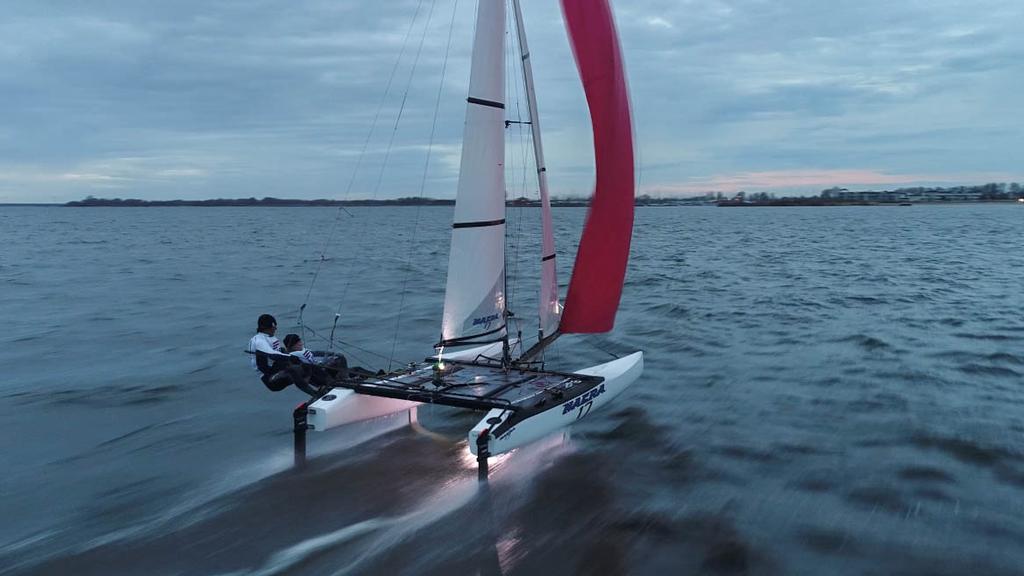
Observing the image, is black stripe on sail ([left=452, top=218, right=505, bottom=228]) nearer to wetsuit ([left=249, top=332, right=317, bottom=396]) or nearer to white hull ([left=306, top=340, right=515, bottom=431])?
white hull ([left=306, top=340, right=515, bottom=431])

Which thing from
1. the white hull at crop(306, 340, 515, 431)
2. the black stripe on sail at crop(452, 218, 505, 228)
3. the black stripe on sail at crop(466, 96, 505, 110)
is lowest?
the white hull at crop(306, 340, 515, 431)

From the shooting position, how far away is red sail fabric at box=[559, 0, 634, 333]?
8.53 meters

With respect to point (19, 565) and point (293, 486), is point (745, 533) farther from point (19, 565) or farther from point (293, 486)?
point (19, 565)

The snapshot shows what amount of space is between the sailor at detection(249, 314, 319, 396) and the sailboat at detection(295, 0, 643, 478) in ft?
2.09

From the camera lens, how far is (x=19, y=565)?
5918 millimetres

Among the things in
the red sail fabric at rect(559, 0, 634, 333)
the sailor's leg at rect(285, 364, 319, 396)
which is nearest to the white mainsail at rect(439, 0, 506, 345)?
the red sail fabric at rect(559, 0, 634, 333)

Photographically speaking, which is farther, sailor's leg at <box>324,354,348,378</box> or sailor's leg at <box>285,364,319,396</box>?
sailor's leg at <box>324,354,348,378</box>

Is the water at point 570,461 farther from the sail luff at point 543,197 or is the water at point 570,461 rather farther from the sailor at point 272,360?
the sail luff at point 543,197

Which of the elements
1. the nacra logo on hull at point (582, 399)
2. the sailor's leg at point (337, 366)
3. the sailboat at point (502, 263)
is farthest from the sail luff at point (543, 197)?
the sailor's leg at point (337, 366)

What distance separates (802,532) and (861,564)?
0.66 metres

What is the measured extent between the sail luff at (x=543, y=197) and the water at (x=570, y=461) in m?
1.79

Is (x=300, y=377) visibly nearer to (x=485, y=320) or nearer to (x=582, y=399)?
(x=485, y=320)

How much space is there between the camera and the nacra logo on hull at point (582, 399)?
805 cm

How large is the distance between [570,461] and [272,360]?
13.3 ft
